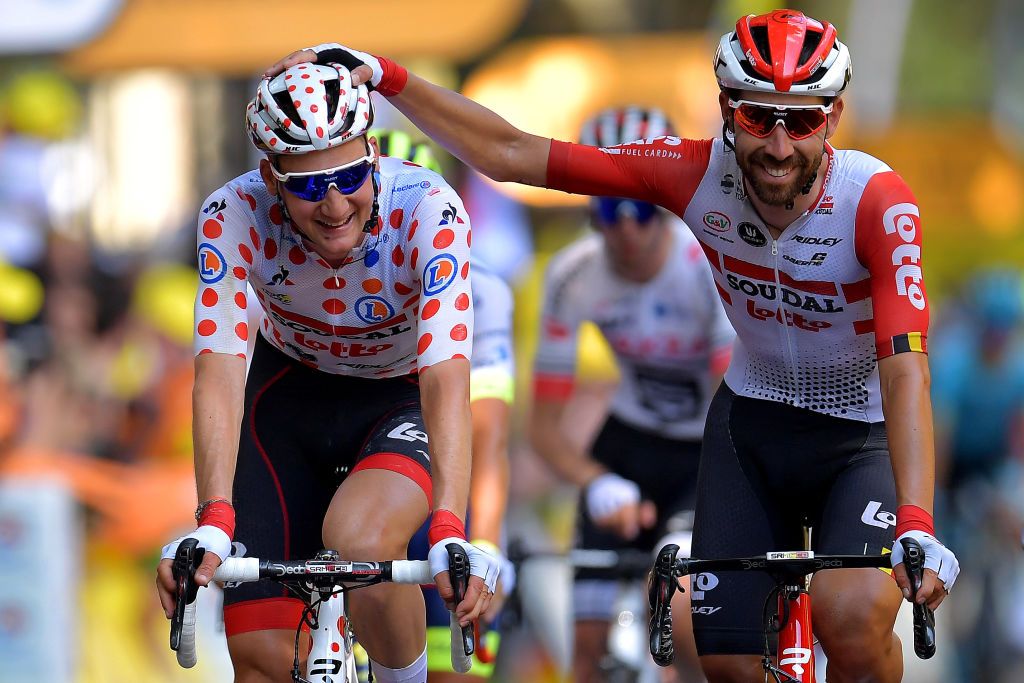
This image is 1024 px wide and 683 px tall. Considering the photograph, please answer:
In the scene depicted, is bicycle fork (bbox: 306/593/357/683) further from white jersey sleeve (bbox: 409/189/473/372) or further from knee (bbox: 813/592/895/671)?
knee (bbox: 813/592/895/671)

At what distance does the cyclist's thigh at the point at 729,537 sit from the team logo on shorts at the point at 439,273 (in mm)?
1087

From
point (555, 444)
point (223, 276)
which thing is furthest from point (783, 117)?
point (555, 444)

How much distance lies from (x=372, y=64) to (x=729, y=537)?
1.78 metres

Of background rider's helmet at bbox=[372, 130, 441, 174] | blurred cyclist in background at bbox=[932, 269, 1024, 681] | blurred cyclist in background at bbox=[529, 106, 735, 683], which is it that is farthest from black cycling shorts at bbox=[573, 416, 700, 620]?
blurred cyclist in background at bbox=[932, 269, 1024, 681]

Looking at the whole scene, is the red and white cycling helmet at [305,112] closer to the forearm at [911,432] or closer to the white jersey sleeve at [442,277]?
the white jersey sleeve at [442,277]

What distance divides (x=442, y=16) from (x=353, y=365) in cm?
792

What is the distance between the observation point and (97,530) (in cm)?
1029

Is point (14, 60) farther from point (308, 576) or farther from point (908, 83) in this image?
point (308, 576)

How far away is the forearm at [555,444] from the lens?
7.20 metres

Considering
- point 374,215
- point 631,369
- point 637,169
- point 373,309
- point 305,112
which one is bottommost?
point 631,369

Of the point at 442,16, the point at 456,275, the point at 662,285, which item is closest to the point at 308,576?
the point at 456,275

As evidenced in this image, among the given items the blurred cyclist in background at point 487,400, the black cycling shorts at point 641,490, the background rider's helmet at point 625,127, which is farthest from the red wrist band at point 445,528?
the background rider's helmet at point 625,127

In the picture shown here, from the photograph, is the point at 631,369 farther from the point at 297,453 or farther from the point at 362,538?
the point at 362,538

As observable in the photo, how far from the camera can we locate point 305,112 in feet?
14.7
